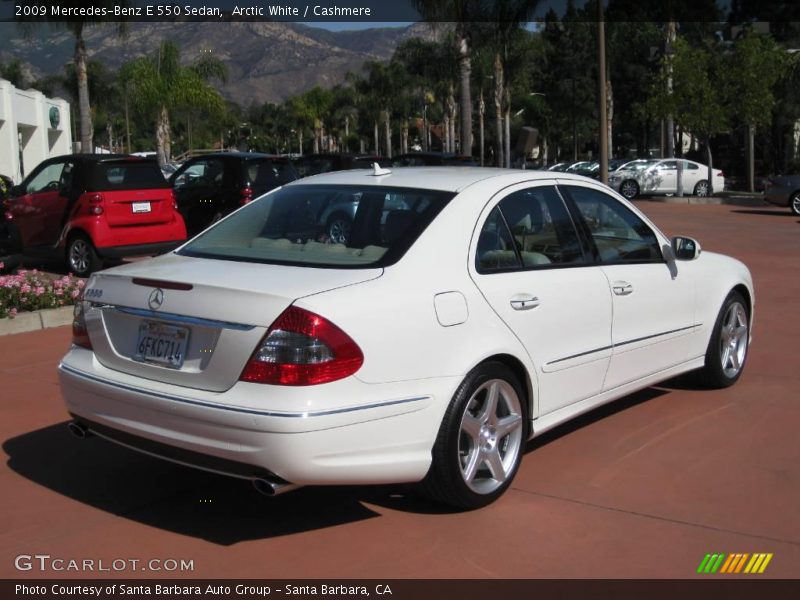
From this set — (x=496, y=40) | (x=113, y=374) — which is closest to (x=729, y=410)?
(x=113, y=374)

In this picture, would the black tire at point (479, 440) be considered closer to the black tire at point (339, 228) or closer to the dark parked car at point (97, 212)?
the black tire at point (339, 228)

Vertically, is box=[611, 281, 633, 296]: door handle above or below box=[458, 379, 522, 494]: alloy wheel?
above

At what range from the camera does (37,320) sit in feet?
30.4

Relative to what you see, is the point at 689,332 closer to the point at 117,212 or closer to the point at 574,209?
the point at 574,209

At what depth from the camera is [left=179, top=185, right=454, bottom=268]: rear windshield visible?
4.68 m

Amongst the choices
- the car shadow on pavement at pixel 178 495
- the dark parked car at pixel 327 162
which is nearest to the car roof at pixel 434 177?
the car shadow on pavement at pixel 178 495

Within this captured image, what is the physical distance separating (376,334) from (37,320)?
20.0 feet

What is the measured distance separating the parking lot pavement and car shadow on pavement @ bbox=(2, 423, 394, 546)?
1cm

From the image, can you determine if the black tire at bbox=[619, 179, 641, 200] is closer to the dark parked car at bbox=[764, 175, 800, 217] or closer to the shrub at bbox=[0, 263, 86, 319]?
the dark parked car at bbox=[764, 175, 800, 217]

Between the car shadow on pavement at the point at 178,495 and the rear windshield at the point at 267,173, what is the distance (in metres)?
10.1

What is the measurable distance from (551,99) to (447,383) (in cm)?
7124

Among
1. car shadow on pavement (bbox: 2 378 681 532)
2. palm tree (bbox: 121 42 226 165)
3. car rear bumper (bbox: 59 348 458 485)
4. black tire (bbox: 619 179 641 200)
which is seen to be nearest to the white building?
palm tree (bbox: 121 42 226 165)

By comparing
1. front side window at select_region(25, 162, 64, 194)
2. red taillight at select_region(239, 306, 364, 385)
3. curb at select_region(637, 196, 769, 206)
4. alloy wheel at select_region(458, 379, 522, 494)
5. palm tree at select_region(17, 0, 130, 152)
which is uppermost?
palm tree at select_region(17, 0, 130, 152)

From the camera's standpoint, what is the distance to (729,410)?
6.44 m
